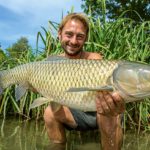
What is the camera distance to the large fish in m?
2.48

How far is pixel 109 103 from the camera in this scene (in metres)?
2.61

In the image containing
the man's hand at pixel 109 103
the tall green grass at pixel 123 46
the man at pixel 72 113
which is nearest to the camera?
the man's hand at pixel 109 103

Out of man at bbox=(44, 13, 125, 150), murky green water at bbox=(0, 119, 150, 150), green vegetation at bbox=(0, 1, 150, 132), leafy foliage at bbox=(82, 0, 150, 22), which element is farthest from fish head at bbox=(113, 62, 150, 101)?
leafy foliage at bbox=(82, 0, 150, 22)

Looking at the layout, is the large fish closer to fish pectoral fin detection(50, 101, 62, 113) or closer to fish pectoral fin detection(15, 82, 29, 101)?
fish pectoral fin detection(15, 82, 29, 101)

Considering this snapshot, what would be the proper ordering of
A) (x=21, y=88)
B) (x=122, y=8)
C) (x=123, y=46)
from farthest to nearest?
1. (x=122, y=8)
2. (x=123, y=46)
3. (x=21, y=88)

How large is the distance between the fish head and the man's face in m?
1.06

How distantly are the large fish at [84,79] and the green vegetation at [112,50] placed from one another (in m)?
Answer: 1.76

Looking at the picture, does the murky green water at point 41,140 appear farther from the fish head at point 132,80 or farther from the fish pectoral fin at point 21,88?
the fish head at point 132,80

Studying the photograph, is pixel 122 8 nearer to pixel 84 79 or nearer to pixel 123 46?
pixel 123 46

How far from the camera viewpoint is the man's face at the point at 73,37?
3.58 meters

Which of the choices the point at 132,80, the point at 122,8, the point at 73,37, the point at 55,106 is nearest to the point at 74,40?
the point at 73,37

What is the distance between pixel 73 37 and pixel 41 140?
0.97m

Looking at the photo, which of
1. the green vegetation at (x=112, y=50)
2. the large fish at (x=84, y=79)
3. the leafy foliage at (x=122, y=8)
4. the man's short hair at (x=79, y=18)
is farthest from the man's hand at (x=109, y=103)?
the leafy foliage at (x=122, y=8)

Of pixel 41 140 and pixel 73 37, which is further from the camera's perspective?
pixel 41 140
